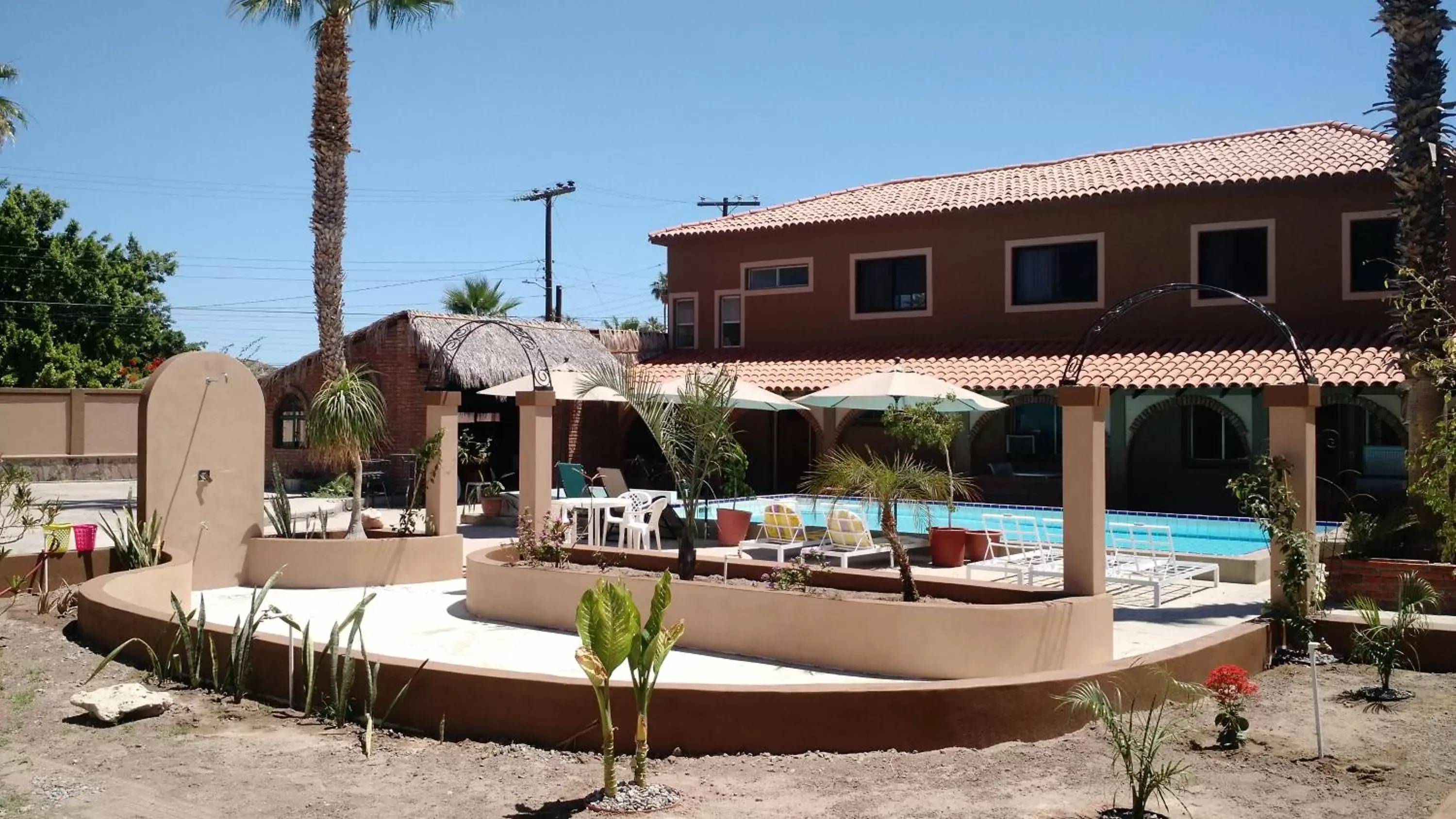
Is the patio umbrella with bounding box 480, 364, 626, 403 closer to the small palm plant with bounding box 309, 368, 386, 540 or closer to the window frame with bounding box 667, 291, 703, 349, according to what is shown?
the small palm plant with bounding box 309, 368, 386, 540

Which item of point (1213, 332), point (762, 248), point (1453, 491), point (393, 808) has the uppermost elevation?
point (762, 248)

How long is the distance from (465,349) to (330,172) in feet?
17.6

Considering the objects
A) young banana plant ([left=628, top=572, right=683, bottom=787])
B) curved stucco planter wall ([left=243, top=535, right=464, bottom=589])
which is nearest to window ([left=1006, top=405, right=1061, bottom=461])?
curved stucco planter wall ([left=243, top=535, right=464, bottom=589])

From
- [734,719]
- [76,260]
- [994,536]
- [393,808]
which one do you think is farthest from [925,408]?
[76,260]

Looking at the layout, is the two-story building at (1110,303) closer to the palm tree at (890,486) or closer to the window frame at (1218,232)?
the window frame at (1218,232)

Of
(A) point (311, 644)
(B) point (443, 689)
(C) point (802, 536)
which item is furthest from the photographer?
(C) point (802, 536)

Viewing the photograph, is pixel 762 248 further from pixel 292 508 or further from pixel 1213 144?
pixel 292 508

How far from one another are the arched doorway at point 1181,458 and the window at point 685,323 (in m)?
10.2

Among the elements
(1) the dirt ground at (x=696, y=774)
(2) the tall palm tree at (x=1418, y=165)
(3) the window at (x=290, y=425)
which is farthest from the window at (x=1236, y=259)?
(3) the window at (x=290, y=425)

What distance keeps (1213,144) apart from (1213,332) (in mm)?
4777

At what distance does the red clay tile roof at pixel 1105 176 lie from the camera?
1992cm

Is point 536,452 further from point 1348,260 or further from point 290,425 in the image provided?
point 290,425

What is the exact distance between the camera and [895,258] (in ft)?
78.5

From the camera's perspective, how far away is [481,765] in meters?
6.44
